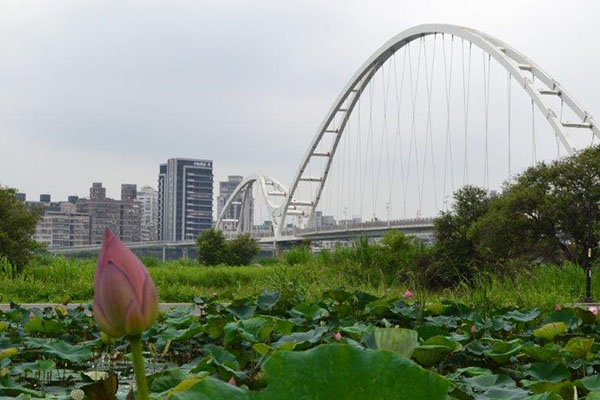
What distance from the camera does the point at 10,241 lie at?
14.3m

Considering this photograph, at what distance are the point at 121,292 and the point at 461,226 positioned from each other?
19.1 meters

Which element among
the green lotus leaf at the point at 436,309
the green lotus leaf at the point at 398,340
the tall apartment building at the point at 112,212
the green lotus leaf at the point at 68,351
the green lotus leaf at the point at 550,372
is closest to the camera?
the green lotus leaf at the point at 398,340

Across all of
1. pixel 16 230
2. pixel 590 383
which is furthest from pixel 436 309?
pixel 16 230

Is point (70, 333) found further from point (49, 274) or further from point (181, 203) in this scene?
point (181, 203)

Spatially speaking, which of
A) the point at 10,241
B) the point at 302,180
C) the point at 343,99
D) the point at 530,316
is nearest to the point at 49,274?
the point at 10,241

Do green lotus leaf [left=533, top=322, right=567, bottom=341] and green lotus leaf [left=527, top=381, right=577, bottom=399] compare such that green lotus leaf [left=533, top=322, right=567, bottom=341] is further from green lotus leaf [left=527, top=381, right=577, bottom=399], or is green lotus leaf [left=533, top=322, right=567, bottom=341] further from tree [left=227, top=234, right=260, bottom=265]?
tree [left=227, top=234, right=260, bottom=265]

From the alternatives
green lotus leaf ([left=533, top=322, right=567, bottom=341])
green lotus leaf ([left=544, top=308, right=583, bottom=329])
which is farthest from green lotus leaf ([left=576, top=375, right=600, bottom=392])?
green lotus leaf ([left=544, top=308, right=583, bottom=329])

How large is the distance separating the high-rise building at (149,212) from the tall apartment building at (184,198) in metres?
2.74

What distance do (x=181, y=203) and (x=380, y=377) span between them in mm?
122987

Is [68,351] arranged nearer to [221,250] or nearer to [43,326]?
[43,326]

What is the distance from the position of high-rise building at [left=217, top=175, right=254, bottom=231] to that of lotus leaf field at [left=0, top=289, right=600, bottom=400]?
58559mm

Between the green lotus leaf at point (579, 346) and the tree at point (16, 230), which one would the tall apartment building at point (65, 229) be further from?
the green lotus leaf at point (579, 346)

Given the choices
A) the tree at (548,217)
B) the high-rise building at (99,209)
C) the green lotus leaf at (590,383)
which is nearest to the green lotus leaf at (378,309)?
the green lotus leaf at (590,383)

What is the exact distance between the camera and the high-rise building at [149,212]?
11762cm
